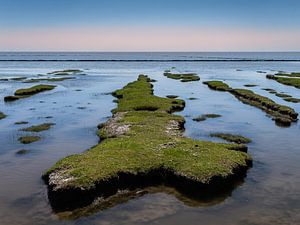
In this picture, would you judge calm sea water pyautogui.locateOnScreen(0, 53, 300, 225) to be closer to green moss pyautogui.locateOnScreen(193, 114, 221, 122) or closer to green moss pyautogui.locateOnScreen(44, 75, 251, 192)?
green moss pyautogui.locateOnScreen(193, 114, 221, 122)

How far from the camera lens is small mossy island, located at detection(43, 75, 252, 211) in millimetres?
20770

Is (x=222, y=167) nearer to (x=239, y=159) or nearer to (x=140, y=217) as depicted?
(x=239, y=159)

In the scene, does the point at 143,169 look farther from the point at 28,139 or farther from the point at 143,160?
the point at 28,139

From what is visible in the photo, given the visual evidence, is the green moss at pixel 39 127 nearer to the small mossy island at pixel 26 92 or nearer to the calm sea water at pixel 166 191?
the calm sea water at pixel 166 191

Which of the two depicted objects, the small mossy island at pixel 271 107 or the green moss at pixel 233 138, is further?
the small mossy island at pixel 271 107

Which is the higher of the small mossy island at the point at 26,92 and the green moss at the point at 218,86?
the green moss at the point at 218,86

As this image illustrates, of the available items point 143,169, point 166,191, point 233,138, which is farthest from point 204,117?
point 166,191

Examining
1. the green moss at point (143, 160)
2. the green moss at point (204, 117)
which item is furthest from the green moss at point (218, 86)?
the green moss at point (143, 160)

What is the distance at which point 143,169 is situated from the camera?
2336 centimetres

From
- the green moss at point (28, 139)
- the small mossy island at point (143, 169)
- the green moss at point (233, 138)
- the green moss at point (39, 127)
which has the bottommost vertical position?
the green moss at point (39, 127)

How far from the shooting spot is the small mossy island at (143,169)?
68.1ft

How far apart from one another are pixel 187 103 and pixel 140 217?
4039 cm

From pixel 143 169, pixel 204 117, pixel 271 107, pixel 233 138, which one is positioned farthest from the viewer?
pixel 271 107

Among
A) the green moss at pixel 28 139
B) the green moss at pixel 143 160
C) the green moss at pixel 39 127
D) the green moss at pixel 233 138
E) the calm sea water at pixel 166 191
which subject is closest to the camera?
the calm sea water at pixel 166 191
